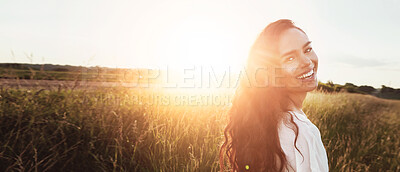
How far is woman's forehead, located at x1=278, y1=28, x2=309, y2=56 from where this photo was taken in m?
1.19

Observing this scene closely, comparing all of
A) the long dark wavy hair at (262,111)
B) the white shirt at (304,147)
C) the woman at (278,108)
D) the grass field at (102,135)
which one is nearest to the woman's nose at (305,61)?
the woman at (278,108)

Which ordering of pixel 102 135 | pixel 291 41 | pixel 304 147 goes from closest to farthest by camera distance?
pixel 304 147 < pixel 291 41 < pixel 102 135

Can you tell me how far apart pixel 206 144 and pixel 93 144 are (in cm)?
134

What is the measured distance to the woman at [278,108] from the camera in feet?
3.68

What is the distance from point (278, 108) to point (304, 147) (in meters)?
0.23

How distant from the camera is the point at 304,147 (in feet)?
3.60

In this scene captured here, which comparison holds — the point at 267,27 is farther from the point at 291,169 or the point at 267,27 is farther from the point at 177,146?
the point at 177,146

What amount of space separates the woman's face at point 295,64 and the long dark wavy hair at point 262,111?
0.11 feet

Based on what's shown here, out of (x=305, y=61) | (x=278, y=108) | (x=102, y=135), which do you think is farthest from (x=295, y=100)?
(x=102, y=135)

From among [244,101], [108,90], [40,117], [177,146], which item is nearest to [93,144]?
[40,117]

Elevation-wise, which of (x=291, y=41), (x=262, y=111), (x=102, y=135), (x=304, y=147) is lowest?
(x=102, y=135)

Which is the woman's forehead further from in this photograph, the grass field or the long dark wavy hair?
the grass field

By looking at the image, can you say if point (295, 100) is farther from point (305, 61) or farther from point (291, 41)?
point (291, 41)

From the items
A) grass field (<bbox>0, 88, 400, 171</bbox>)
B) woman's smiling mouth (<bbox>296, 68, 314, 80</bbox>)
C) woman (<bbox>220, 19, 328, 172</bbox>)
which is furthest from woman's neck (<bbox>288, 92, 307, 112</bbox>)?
grass field (<bbox>0, 88, 400, 171</bbox>)
